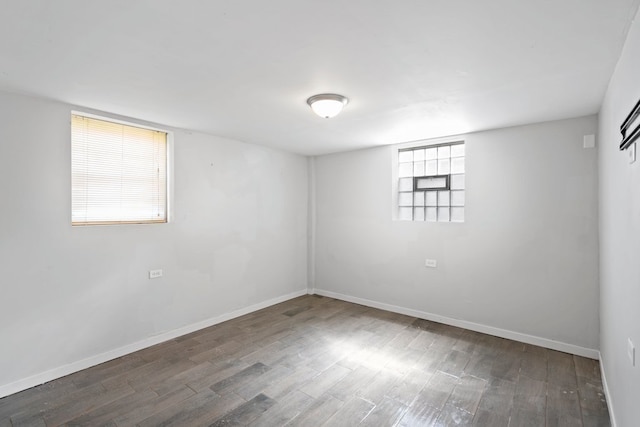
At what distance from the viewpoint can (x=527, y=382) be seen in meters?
2.70

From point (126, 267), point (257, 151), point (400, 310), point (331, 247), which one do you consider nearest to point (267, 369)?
point (126, 267)

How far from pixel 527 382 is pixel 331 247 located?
316 cm

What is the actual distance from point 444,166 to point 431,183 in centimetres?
28

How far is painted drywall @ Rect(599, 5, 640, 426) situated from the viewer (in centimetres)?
157

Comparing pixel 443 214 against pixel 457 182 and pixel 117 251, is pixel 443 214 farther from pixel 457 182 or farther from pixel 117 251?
pixel 117 251

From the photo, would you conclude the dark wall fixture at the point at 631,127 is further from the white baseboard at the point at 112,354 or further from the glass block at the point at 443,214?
the white baseboard at the point at 112,354

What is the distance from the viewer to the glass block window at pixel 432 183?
13.5 feet

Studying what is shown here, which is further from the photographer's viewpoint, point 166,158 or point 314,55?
point 166,158

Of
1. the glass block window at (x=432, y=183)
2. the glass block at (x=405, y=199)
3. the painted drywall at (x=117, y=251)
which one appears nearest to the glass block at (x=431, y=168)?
the glass block window at (x=432, y=183)

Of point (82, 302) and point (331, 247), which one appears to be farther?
point (331, 247)

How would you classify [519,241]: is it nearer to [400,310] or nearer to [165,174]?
[400,310]

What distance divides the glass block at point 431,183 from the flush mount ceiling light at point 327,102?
7.06ft

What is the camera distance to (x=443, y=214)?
4.25 meters

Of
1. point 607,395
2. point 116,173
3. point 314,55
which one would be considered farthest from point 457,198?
point 116,173
